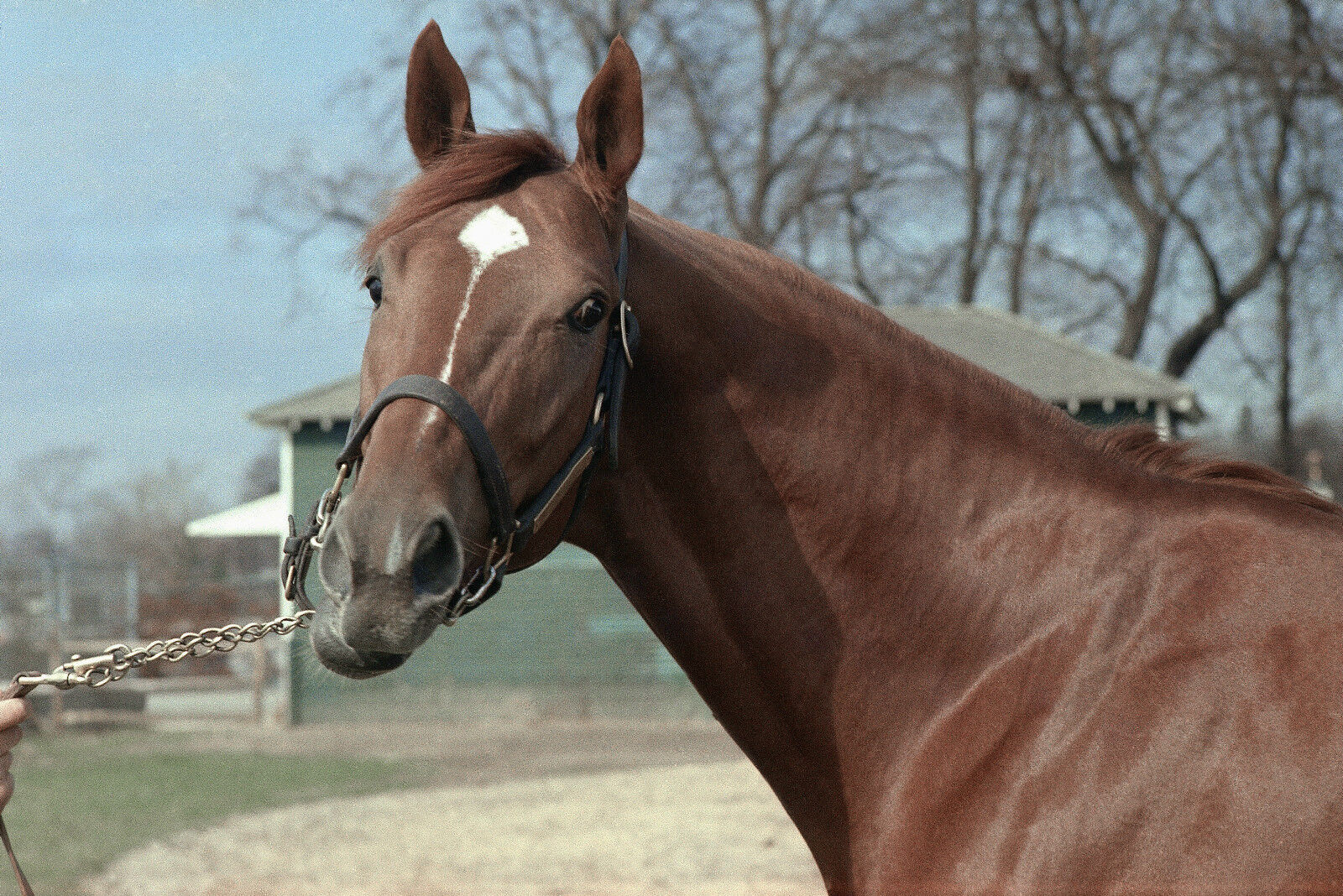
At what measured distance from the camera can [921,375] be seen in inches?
94.6

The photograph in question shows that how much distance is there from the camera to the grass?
8242mm

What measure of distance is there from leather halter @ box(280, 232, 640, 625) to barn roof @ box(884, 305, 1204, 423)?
569 inches

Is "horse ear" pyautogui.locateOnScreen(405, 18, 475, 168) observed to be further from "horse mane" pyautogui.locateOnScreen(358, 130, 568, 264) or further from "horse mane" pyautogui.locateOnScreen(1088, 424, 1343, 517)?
"horse mane" pyautogui.locateOnScreen(1088, 424, 1343, 517)

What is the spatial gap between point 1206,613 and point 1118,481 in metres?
0.32

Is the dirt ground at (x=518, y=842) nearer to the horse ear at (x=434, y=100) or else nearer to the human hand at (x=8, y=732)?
the human hand at (x=8, y=732)

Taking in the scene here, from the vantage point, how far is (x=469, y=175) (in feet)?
7.16

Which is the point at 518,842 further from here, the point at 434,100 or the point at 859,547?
the point at 434,100

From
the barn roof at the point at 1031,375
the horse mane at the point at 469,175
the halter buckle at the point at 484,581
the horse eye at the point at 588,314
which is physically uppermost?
the horse mane at the point at 469,175

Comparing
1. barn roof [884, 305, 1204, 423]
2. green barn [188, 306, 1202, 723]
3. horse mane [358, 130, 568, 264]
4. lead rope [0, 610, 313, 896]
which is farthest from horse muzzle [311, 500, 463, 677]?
green barn [188, 306, 1202, 723]

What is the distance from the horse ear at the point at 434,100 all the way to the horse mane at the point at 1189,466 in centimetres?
144

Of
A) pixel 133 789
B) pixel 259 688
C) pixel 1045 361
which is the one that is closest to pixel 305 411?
pixel 259 688

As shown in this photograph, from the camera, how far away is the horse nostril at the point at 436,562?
1.89 m

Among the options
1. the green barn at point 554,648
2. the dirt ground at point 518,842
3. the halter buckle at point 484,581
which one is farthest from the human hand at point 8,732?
the green barn at point 554,648

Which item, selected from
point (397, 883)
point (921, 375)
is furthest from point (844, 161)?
point (921, 375)
